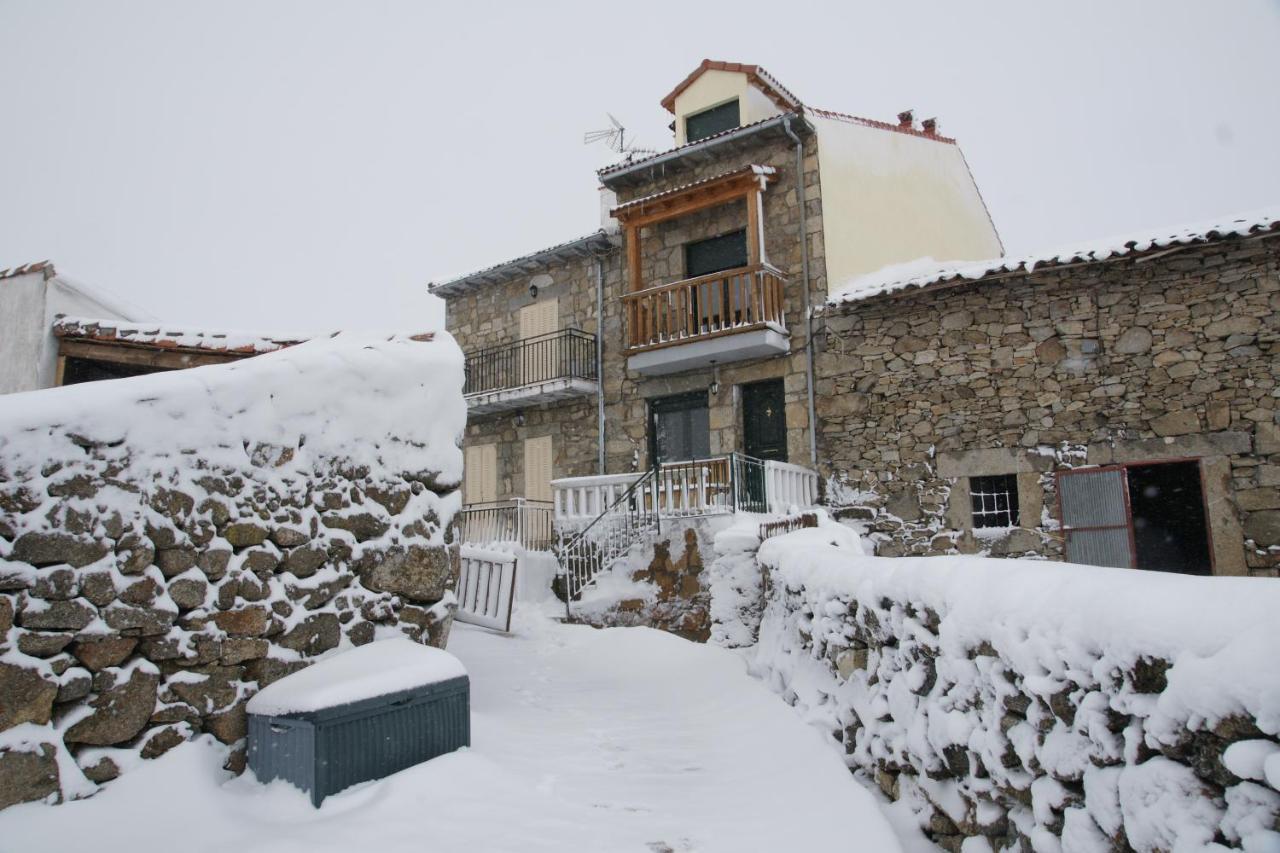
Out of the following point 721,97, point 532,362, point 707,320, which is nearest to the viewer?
point 707,320

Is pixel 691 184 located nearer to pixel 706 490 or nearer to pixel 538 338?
pixel 538 338

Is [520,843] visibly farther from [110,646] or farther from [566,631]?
[566,631]

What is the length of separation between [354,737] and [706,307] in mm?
10178

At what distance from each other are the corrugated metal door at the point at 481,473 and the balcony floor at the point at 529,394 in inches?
30.4

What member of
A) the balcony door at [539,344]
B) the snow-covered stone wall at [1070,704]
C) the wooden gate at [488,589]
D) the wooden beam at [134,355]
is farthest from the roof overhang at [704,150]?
the snow-covered stone wall at [1070,704]

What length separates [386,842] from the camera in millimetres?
2963

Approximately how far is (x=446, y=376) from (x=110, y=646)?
2.22 meters

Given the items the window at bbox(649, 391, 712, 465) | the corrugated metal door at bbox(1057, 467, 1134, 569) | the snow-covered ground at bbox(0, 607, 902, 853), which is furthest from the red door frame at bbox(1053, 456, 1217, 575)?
the snow-covered ground at bbox(0, 607, 902, 853)

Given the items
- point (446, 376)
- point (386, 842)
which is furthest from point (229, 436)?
point (386, 842)

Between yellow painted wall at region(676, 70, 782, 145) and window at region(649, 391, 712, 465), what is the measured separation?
4.65m

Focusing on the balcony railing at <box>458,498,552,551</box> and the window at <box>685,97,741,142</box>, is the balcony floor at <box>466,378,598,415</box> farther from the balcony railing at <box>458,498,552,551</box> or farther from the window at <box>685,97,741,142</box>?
the window at <box>685,97,741,142</box>

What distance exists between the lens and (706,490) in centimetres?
1064

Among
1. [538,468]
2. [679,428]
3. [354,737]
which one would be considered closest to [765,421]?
[679,428]

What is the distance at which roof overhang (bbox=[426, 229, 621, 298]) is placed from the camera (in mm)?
14266
